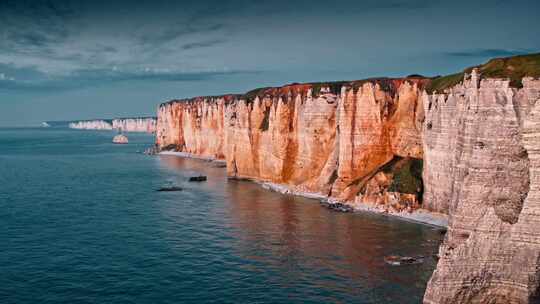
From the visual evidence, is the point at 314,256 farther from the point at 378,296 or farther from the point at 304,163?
the point at 304,163

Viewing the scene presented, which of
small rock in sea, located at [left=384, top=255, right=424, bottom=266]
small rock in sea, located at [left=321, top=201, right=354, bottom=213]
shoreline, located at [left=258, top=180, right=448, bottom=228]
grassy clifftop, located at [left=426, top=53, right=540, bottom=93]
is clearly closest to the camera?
grassy clifftop, located at [left=426, top=53, right=540, bottom=93]

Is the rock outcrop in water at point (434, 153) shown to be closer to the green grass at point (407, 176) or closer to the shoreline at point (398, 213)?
the green grass at point (407, 176)

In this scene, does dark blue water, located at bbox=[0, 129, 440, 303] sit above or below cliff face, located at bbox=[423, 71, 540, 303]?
below

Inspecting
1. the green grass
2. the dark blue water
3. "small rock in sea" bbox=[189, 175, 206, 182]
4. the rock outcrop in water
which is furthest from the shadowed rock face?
the dark blue water

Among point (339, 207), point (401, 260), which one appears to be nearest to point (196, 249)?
point (401, 260)

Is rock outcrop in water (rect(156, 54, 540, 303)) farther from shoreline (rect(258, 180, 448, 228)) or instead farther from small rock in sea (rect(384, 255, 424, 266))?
small rock in sea (rect(384, 255, 424, 266))

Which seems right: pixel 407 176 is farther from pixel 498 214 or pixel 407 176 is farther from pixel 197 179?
pixel 197 179
